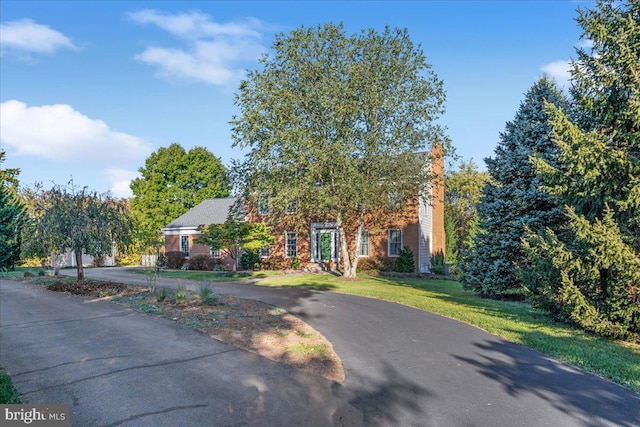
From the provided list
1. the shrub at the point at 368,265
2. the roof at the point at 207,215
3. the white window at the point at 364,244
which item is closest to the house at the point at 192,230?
the roof at the point at 207,215

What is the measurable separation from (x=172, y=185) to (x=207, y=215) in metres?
21.1

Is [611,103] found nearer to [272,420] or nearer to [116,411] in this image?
[272,420]

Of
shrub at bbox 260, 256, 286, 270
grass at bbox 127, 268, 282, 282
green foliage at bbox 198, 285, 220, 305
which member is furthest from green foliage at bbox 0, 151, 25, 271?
green foliage at bbox 198, 285, 220, 305

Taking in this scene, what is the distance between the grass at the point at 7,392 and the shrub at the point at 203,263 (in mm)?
24308

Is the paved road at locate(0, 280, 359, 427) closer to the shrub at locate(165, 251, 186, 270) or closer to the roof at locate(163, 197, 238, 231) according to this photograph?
the shrub at locate(165, 251, 186, 270)

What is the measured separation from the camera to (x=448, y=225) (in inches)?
1281

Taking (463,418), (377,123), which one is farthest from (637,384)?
(377,123)

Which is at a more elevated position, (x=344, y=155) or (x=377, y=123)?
(x=377, y=123)

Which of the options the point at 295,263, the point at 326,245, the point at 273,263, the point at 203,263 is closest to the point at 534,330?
the point at 326,245

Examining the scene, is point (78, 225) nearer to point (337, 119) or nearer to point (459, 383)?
point (337, 119)

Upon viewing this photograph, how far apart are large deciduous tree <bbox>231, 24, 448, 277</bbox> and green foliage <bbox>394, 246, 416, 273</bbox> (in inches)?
247

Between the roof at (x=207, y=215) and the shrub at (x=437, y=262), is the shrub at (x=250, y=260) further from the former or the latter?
the shrub at (x=437, y=262)

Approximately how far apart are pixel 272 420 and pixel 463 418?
2382 mm

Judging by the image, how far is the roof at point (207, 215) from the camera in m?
34.5
